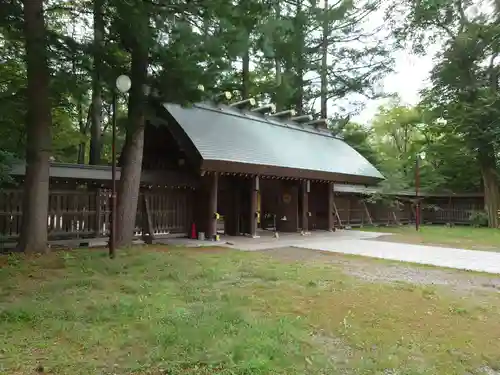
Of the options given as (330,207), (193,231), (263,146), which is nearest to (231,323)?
(193,231)

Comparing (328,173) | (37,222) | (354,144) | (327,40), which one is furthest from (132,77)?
(354,144)

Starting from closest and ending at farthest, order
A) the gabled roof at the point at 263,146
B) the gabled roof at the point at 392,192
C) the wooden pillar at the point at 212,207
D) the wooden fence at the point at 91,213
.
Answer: the wooden fence at the point at 91,213, the gabled roof at the point at 263,146, the wooden pillar at the point at 212,207, the gabled roof at the point at 392,192

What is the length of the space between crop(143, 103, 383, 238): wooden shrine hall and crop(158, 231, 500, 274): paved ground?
111 centimetres

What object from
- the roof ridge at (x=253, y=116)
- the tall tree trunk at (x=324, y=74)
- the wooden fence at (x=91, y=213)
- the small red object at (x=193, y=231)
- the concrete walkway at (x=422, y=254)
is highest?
the tall tree trunk at (x=324, y=74)

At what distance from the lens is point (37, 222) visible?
305 inches

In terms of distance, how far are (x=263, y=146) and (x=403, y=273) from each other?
707cm

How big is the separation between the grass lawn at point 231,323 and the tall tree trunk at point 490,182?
18556 mm

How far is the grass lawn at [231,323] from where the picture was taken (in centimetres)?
295

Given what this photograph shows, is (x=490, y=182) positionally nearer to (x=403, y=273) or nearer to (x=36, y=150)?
(x=403, y=273)

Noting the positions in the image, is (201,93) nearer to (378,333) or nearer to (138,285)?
(138,285)

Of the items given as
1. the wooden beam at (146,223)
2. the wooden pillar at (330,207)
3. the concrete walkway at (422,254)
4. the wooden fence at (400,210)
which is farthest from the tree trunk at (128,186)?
the wooden fence at (400,210)

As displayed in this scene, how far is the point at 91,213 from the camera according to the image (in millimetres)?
9992

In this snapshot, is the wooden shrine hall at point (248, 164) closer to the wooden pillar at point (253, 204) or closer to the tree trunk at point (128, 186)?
the wooden pillar at point (253, 204)

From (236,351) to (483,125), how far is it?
21748 mm
